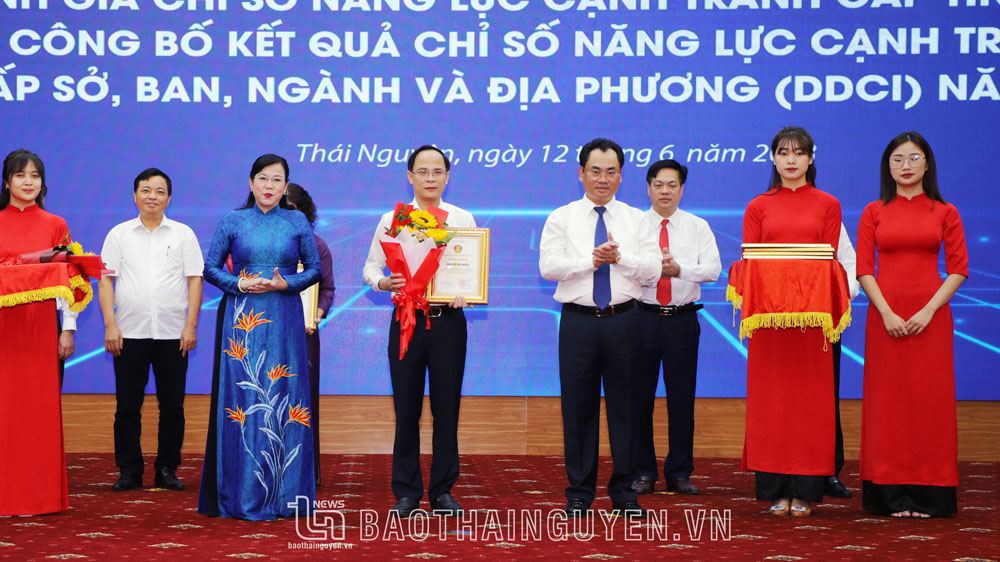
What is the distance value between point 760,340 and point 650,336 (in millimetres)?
935

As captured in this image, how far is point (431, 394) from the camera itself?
170 inches

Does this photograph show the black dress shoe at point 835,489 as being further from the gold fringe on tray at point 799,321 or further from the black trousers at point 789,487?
the gold fringe on tray at point 799,321

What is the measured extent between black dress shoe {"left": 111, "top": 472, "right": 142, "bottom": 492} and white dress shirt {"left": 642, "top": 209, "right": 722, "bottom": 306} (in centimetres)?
275

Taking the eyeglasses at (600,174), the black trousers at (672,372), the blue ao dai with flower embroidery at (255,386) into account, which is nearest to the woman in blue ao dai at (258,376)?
the blue ao dai with flower embroidery at (255,386)

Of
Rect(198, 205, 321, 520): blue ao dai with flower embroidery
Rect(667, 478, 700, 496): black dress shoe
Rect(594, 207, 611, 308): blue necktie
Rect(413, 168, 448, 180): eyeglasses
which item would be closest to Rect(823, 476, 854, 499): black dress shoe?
Rect(667, 478, 700, 496): black dress shoe

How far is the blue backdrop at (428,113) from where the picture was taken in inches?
254

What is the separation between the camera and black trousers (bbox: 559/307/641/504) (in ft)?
13.6

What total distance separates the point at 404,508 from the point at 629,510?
0.93m

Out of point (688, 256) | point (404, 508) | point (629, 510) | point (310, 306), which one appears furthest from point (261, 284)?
point (688, 256)

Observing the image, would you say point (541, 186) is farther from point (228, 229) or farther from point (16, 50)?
point (16, 50)

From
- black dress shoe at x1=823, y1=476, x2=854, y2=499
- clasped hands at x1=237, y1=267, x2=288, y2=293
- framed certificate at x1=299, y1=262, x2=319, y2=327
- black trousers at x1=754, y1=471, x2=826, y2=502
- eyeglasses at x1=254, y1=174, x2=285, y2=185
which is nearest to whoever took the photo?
clasped hands at x1=237, y1=267, x2=288, y2=293

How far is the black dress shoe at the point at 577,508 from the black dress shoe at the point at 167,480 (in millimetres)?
2078

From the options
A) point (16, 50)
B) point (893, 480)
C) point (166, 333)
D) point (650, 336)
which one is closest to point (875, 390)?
point (893, 480)

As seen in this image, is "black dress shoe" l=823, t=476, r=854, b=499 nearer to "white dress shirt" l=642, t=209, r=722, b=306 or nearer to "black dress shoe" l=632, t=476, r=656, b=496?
"black dress shoe" l=632, t=476, r=656, b=496
